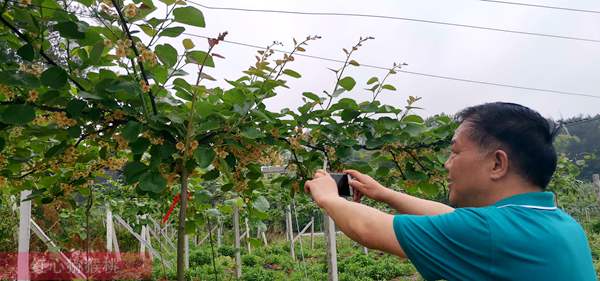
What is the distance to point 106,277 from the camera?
1.16m

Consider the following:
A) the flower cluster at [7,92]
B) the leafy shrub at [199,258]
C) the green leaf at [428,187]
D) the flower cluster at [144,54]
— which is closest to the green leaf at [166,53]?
the flower cluster at [144,54]

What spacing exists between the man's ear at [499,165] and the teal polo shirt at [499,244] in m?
0.06

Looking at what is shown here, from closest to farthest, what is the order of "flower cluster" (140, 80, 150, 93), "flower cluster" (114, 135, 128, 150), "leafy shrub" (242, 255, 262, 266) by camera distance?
"flower cluster" (140, 80, 150, 93) → "flower cluster" (114, 135, 128, 150) → "leafy shrub" (242, 255, 262, 266)

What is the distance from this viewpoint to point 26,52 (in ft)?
3.76

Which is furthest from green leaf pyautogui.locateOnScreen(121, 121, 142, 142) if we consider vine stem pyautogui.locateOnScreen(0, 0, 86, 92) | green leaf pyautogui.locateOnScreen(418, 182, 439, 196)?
green leaf pyautogui.locateOnScreen(418, 182, 439, 196)

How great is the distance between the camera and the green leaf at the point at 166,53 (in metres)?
1.22

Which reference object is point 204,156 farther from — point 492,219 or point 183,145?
point 492,219

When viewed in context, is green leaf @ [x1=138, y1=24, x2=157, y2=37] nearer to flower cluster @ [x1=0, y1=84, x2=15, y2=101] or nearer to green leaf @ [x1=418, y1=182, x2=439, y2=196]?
flower cluster @ [x1=0, y1=84, x2=15, y2=101]

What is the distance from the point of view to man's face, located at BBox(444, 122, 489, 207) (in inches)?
39.8

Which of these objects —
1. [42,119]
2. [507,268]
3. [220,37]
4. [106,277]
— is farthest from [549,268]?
[42,119]

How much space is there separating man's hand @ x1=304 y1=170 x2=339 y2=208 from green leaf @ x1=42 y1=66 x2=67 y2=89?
65cm

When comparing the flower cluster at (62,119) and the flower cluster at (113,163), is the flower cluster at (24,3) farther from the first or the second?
the flower cluster at (113,163)

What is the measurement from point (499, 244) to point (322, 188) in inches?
15.9

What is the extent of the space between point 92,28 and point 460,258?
38.5 inches
